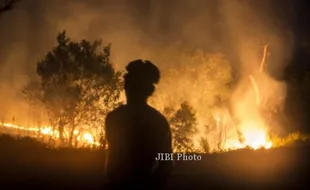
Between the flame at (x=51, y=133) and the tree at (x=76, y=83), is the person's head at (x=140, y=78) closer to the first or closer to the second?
the flame at (x=51, y=133)

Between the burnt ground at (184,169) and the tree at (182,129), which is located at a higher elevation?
the tree at (182,129)

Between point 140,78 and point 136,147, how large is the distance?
42 cm

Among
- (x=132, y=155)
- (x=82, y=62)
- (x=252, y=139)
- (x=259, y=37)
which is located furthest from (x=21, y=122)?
(x=132, y=155)

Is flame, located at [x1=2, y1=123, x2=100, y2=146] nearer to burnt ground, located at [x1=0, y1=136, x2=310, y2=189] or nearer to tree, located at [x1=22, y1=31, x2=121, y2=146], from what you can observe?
tree, located at [x1=22, y1=31, x2=121, y2=146]

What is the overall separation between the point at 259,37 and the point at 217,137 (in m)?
7.29

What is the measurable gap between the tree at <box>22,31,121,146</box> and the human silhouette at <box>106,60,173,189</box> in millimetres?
17337

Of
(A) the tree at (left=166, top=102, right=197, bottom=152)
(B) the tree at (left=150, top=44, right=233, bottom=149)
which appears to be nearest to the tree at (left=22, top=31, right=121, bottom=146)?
(A) the tree at (left=166, top=102, right=197, bottom=152)

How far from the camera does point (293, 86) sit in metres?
26.7

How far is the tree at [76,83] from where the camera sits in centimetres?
1956

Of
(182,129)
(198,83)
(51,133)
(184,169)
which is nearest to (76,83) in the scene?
(51,133)

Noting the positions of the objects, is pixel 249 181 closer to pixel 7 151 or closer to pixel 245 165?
pixel 245 165

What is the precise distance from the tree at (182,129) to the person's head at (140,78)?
812 inches

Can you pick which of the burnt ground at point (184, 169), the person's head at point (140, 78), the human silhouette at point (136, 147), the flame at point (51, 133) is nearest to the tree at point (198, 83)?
the flame at point (51, 133)

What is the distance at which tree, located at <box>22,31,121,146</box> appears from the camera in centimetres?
1956
